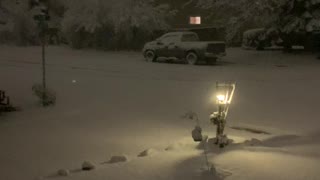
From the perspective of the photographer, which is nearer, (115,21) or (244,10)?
(244,10)

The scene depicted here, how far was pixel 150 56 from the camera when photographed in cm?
2648

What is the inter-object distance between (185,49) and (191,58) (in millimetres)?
622

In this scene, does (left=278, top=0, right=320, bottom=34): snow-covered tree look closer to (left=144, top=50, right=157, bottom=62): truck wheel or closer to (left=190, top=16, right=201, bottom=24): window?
(left=144, top=50, right=157, bottom=62): truck wheel

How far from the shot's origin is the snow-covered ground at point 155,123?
698 centimetres

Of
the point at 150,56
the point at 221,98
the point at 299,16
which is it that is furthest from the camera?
the point at 150,56

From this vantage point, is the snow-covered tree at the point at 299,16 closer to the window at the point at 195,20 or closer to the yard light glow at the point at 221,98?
the window at the point at 195,20

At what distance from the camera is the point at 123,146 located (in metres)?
9.98

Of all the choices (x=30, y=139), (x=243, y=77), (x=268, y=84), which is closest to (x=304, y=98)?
(x=268, y=84)

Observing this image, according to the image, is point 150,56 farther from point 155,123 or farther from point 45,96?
point 155,123

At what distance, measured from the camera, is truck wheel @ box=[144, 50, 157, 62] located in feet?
86.1

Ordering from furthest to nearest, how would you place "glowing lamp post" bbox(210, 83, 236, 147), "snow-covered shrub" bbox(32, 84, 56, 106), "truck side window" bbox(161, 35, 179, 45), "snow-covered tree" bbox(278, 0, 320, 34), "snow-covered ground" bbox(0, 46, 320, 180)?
1. "truck side window" bbox(161, 35, 179, 45)
2. "snow-covered tree" bbox(278, 0, 320, 34)
3. "snow-covered shrub" bbox(32, 84, 56, 106)
4. "glowing lamp post" bbox(210, 83, 236, 147)
5. "snow-covered ground" bbox(0, 46, 320, 180)

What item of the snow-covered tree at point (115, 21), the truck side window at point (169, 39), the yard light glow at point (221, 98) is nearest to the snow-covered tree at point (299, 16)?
the truck side window at point (169, 39)

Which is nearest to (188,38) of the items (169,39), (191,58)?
(169,39)

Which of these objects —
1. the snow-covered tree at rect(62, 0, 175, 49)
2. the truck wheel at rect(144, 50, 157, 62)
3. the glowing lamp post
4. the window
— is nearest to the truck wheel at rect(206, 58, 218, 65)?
the truck wheel at rect(144, 50, 157, 62)
